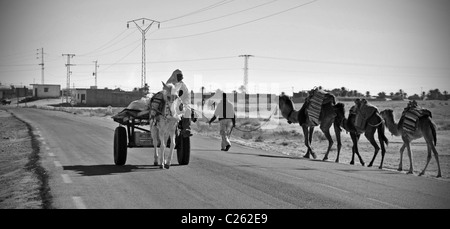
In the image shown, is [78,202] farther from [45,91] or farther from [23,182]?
[45,91]

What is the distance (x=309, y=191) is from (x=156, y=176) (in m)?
4.02

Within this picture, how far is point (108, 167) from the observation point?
578 inches

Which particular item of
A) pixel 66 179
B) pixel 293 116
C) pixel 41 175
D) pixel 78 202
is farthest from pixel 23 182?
pixel 293 116

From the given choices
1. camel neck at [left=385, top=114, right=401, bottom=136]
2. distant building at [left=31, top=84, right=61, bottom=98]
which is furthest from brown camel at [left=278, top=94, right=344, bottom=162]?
distant building at [left=31, top=84, right=61, bottom=98]

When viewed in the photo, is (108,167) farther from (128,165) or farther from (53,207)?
(53,207)

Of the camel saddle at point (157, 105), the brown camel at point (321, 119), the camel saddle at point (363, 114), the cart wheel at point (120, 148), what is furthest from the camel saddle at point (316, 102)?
the cart wheel at point (120, 148)

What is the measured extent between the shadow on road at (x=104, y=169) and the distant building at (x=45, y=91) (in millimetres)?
140326

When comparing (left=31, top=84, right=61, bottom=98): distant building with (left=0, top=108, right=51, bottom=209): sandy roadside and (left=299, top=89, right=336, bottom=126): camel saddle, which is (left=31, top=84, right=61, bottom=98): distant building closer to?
(left=0, top=108, right=51, bottom=209): sandy roadside

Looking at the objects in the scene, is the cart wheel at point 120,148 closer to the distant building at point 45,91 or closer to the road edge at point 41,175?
the road edge at point 41,175

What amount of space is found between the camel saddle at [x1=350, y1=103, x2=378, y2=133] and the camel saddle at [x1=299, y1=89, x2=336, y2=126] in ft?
5.49

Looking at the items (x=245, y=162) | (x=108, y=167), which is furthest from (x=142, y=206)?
→ (x=245, y=162)

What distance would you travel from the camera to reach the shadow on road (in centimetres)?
1344

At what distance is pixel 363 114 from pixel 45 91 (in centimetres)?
14201

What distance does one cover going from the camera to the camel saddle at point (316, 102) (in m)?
21.2
